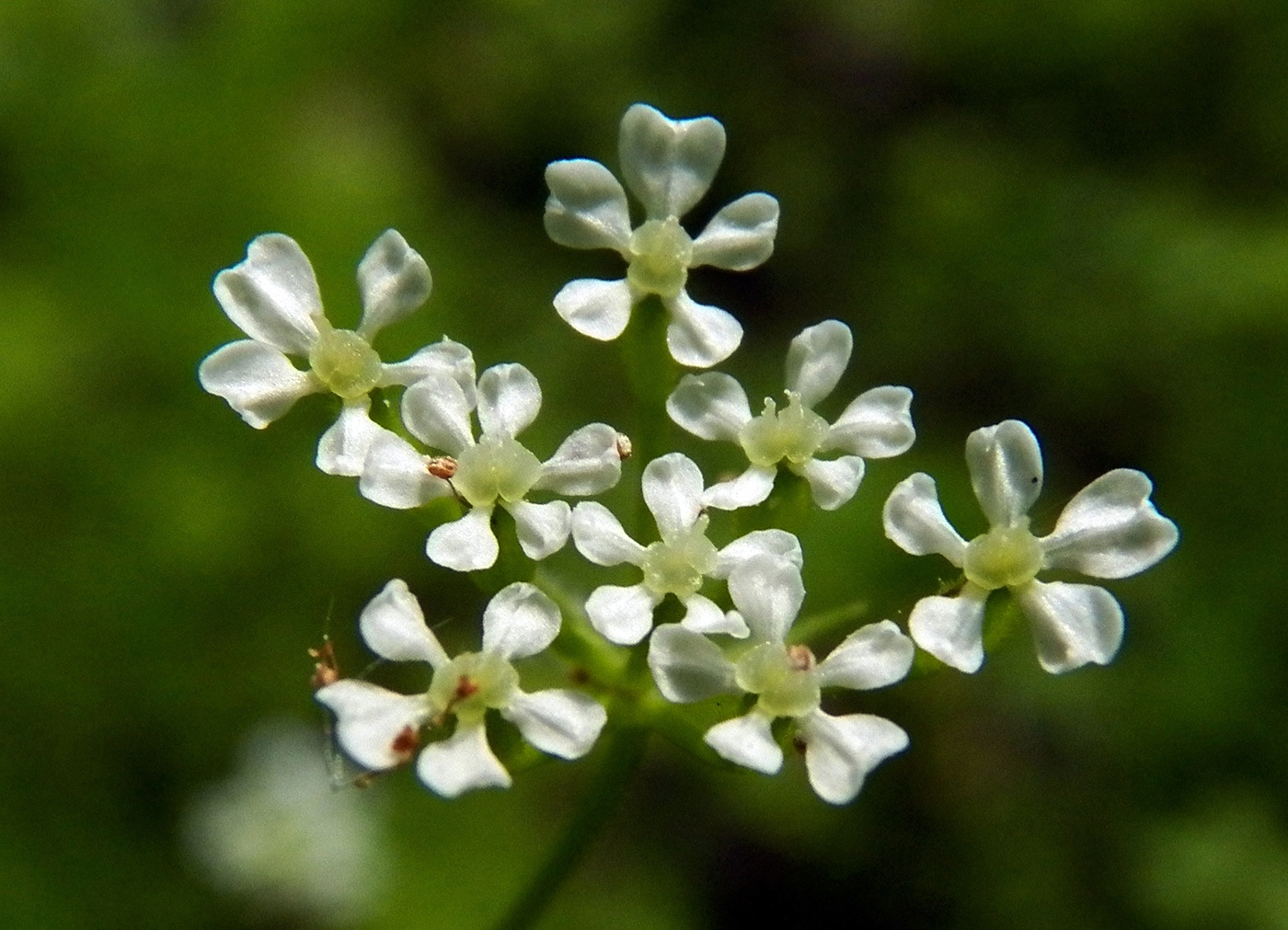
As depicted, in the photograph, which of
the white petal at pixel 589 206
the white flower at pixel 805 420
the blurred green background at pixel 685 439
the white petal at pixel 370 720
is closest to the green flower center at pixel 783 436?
the white flower at pixel 805 420

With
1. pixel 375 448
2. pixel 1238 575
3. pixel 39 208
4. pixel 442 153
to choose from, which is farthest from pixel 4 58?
pixel 1238 575

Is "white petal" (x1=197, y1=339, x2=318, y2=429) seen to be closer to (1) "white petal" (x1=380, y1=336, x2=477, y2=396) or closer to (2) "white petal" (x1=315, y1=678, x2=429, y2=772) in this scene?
(1) "white petal" (x1=380, y1=336, x2=477, y2=396)

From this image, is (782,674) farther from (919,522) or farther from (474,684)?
(474,684)

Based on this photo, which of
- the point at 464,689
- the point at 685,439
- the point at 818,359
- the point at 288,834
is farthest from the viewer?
the point at 288,834

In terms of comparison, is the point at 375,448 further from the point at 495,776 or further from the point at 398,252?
the point at 495,776

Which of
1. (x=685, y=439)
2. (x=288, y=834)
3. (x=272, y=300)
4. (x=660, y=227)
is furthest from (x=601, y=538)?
(x=288, y=834)

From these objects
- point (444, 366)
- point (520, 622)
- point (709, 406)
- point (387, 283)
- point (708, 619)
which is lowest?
point (520, 622)

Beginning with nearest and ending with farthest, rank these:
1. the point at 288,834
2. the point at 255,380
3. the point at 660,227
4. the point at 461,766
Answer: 1. the point at 461,766
2. the point at 255,380
3. the point at 660,227
4. the point at 288,834

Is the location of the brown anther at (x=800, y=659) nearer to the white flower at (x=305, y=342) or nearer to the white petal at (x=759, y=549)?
the white petal at (x=759, y=549)
